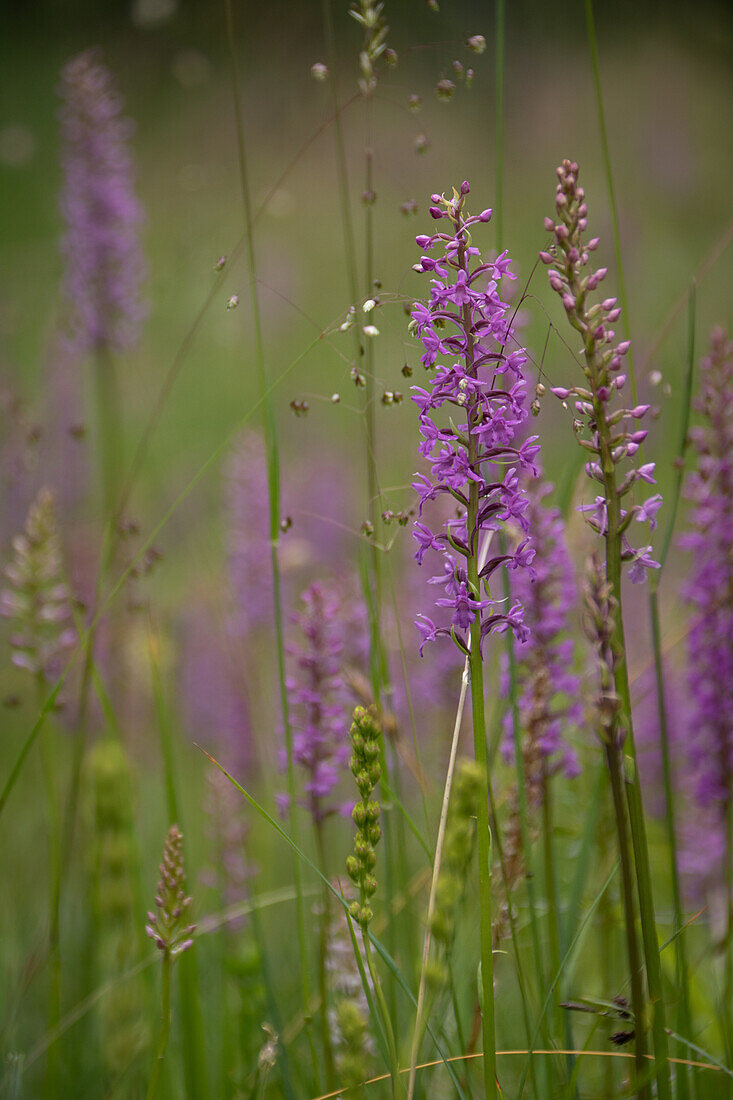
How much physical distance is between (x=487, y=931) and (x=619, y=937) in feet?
6.60

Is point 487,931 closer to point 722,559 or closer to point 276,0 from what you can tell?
point 722,559

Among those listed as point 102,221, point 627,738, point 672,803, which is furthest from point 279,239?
point 627,738

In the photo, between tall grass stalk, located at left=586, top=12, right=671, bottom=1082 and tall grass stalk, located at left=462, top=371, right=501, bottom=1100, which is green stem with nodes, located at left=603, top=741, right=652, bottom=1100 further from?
tall grass stalk, located at left=462, top=371, right=501, bottom=1100

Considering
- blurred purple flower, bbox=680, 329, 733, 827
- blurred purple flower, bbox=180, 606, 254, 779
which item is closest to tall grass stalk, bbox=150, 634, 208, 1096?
blurred purple flower, bbox=680, 329, 733, 827

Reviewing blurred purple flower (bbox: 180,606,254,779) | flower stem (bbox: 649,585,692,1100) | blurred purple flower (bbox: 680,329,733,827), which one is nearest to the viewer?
flower stem (bbox: 649,585,692,1100)

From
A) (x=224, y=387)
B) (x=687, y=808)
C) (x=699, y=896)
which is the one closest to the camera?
(x=699, y=896)

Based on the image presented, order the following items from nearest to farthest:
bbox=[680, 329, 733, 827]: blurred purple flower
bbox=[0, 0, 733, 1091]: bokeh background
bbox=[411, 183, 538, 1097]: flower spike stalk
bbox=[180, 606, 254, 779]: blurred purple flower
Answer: bbox=[411, 183, 538, 1097]: flower spike stalk
bbox=[680, 329, 733, 827]: blurred purple flower
bbox=[180, 606, 254, 779]: blurred purple flower
bbox=[0, 0, 733, 1091]: bokeh background

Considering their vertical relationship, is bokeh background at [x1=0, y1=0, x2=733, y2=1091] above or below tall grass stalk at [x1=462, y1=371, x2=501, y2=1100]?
above

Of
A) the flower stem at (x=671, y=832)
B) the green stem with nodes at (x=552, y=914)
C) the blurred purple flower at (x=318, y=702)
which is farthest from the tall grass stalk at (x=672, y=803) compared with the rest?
the blurred purple flower at (x=318, y=702)

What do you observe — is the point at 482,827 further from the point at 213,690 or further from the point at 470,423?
the point at 213,690

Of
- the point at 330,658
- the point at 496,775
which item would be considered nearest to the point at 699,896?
the point at 496,775

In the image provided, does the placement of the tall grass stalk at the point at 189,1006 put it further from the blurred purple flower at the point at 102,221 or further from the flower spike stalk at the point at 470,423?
the blurred purple flower at the point at 102,221

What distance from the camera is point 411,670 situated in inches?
198

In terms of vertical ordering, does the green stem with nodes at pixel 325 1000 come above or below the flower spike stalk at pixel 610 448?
below
